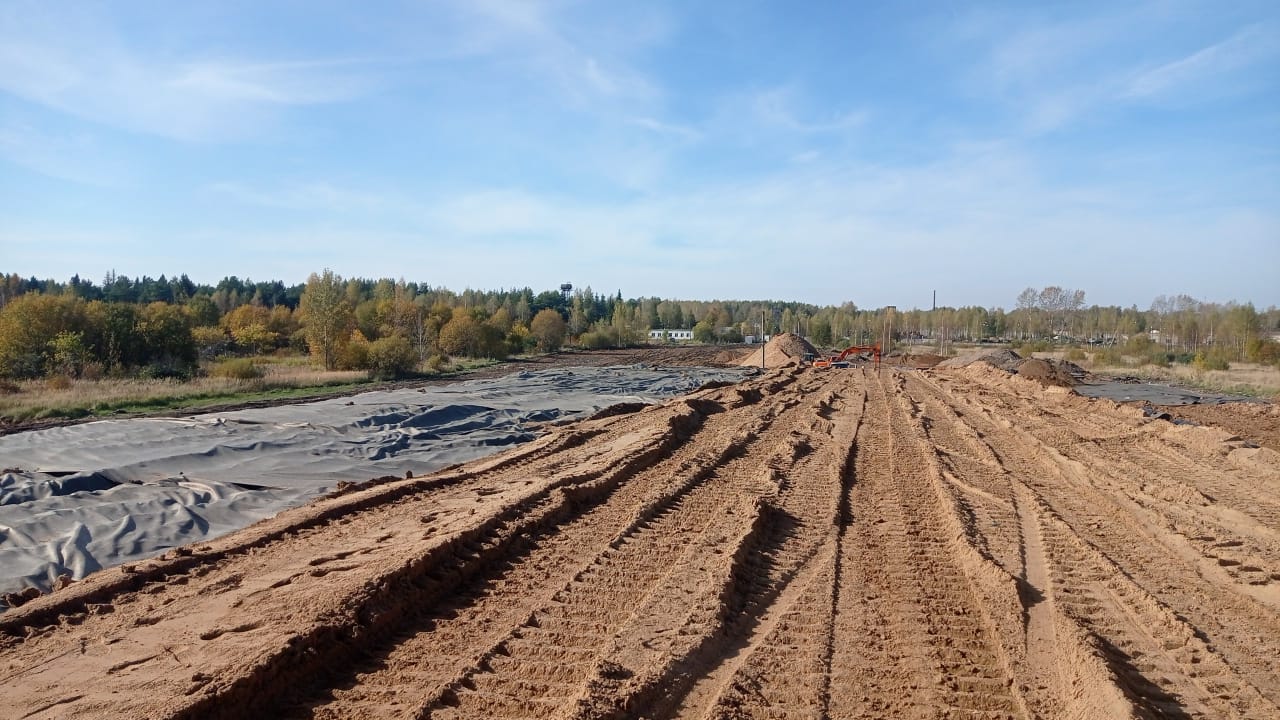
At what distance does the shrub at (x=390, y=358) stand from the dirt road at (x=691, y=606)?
2142 centimetres

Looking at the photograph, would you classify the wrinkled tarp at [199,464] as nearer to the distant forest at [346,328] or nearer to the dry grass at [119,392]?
the dry grass at [119,392]

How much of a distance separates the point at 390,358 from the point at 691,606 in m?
27.3

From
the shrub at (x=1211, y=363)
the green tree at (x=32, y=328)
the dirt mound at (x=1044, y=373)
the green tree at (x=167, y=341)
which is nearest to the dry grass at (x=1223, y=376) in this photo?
the shrub at (x=1211, y=363)

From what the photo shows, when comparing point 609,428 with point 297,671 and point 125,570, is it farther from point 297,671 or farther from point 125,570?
point 297,671

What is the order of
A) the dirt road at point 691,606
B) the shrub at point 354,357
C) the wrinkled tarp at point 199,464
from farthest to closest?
the shrub at point 354,357
the wrinkled tarp at point 199,464
the dirt road at point 691,606

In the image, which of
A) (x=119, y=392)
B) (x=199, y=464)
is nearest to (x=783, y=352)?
(x=119, y=392)

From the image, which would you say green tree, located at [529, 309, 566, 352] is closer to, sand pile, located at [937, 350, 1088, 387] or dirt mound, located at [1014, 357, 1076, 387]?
sand pile, located at [937, 350, 1088, 387]

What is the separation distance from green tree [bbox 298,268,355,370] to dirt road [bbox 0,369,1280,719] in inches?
942

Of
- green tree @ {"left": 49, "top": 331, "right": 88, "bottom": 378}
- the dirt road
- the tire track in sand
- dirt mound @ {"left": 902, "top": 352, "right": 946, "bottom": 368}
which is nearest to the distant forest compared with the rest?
green tree @ {"left": 49, "top": 331, "right": 88, "bottom": 378}

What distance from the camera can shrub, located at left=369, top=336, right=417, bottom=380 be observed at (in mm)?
30328

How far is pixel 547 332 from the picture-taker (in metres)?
57.7

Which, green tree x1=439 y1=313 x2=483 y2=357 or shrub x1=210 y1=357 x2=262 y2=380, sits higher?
green tree x1=439 y1=313 x2=483 y2=357

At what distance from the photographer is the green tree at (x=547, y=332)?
57.4 meters

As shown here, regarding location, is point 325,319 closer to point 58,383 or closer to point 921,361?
point 58,383
